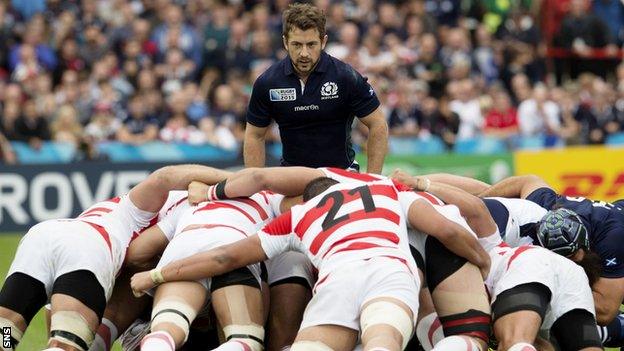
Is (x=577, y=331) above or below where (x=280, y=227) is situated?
below

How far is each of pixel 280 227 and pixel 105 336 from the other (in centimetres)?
155

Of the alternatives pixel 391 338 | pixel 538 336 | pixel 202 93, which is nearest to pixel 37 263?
pixel 391 338

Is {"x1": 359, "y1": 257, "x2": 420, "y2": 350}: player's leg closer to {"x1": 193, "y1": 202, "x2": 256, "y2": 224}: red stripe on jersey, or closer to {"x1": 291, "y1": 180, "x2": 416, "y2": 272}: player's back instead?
{"x1": 291, "y1": 180, "x2": 416, "y2": 272}: player's back

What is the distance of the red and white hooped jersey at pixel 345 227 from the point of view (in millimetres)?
7961

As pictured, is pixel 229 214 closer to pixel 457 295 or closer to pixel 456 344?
pixel 457 295

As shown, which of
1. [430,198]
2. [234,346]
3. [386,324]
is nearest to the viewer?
[386,324]

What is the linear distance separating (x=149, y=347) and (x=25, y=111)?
1236 centimetres

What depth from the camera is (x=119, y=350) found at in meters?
10.1

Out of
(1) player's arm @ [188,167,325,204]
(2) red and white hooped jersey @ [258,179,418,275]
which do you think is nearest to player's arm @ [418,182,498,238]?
(2) red and white hooped jersey @ [258,179,418,275]

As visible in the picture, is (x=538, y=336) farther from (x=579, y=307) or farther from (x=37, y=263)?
(x=37, y=263)

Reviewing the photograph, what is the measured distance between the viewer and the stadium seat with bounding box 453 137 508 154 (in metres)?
20.5

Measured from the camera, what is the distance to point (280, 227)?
8281 millimetres

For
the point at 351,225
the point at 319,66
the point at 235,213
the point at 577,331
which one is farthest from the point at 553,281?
the point at 319,66

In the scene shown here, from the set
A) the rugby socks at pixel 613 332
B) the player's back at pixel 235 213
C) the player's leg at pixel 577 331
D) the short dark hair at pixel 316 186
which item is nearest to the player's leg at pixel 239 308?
the player's back at pixel 235 213
